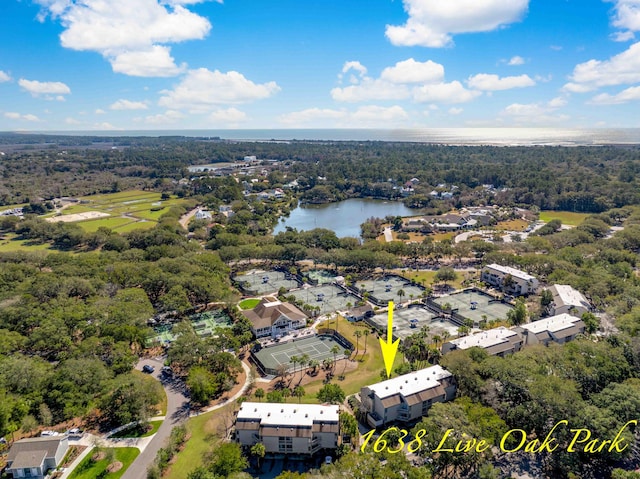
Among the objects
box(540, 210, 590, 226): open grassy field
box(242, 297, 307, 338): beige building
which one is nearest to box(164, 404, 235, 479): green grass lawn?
box(242, 297, 307, 338): beige building

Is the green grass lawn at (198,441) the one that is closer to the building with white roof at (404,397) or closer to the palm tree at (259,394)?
the palm tree at (259,394)

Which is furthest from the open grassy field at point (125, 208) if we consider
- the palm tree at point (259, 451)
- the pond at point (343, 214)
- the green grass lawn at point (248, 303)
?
the palm tree at point (259, 451)

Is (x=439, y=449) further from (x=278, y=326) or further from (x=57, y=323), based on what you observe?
(x=57, y=323)

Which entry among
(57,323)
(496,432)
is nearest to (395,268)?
(496,432)

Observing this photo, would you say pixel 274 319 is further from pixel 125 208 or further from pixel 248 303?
pixel 125 208

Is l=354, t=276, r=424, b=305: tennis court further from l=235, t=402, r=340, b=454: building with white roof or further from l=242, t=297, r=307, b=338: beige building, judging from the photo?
l=235, t=402, r=340, b=454: building with white roof

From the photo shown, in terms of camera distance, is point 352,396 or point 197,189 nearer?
point 352,396
